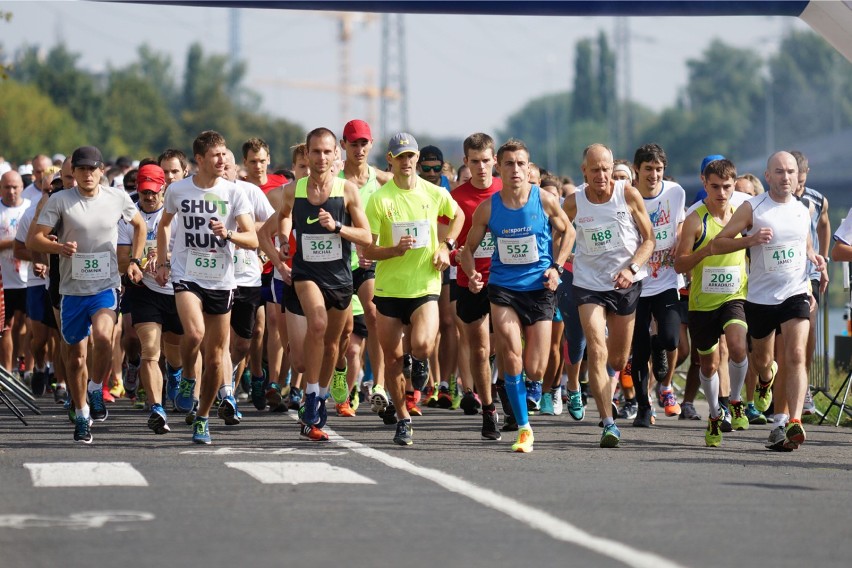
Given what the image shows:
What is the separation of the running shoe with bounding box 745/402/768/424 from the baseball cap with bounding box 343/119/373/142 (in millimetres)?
4088

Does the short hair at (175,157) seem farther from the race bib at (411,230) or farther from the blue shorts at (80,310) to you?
the race bib at (411,230)

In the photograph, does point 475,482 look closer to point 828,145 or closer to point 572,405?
point 572,405

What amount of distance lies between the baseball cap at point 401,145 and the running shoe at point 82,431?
282 cm

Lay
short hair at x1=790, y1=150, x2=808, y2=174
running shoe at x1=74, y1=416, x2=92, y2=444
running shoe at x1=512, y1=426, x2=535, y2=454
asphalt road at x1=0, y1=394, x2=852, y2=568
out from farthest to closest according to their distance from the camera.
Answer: short hair at x1=790, y1=150, x2=808, y2=174
running shoe at x1=74, y1=416, x2=92, y2=444
running shoe at x1=512, y1=426, x2=535, y2=454
asphalt road at x1=0, y1=394, x2=852, y2=568

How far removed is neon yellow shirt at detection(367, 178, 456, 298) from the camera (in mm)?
12500

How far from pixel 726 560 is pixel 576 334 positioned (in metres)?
8.90

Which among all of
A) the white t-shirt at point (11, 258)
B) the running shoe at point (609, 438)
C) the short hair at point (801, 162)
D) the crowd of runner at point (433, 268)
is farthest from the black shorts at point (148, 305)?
the short hair at point (801, 162)

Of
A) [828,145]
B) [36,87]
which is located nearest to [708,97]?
[828,145]

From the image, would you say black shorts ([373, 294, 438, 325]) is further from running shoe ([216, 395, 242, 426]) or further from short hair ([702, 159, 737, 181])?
short hair ([702, 159, 737, 181])

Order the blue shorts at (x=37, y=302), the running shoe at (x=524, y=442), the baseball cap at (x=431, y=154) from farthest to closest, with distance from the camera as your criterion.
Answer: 1. the blue shorts at (x=37, y=302)
2. the baseball cap at (x=431, y=154)
3. the running shoe at (x=524, y=442)

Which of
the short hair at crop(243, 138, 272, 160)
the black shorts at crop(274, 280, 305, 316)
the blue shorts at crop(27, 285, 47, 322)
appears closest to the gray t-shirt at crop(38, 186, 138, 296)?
the black shorts at crop(274, 280, 305, 316)

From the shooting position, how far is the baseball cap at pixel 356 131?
13.4 m

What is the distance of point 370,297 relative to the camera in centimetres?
1471

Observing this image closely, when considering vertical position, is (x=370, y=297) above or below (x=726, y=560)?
above
